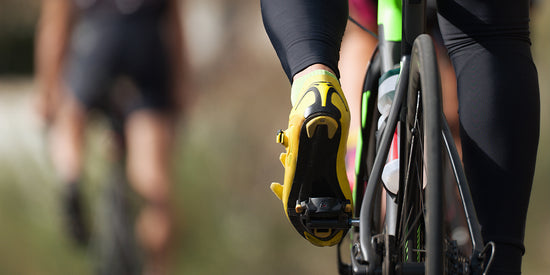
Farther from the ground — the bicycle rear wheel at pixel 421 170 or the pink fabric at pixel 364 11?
the pink fabric at pixel 364 11

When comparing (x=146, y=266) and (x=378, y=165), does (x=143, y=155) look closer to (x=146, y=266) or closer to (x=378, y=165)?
(x=146, y=266)

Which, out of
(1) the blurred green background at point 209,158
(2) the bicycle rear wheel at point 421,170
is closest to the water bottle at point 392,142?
(2) the bicycle rear wheel at point 421,170

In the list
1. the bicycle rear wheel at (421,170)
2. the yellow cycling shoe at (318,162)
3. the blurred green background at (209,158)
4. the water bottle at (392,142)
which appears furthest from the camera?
the blurred green background at (209,158)

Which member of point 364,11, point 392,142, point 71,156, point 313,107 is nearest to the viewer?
point 313,107

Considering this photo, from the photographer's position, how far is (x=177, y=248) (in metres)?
3.61

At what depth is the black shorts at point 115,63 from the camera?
133 inches

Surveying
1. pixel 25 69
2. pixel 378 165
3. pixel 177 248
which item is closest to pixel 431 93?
pixel 378 165

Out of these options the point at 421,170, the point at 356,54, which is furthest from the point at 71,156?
the point at 421,170

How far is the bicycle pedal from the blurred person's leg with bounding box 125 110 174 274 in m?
2.18

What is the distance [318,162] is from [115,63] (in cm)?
234

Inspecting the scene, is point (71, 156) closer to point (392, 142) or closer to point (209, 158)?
point (209, 158)

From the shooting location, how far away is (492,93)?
4.05 feet

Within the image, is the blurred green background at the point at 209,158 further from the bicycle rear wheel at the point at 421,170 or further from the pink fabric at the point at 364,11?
the bicycle rear wheel at the point at 421,170

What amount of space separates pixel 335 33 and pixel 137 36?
225 centimetres
